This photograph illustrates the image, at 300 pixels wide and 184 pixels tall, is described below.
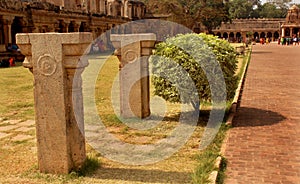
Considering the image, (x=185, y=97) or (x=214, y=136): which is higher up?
(x=185, y=97)

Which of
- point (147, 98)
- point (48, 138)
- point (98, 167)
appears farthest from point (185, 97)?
point (48, 138)

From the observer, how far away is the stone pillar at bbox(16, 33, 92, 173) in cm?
434

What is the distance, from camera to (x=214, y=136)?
6.14m

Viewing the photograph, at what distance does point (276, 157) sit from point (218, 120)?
6.96 feet

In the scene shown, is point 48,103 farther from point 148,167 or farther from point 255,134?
point 255,134

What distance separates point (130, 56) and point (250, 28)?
65.7 meters

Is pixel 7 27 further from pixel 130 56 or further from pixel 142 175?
pixel 142 175

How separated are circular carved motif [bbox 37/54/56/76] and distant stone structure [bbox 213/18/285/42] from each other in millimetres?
65835

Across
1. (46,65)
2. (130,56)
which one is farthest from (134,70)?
(46,65)

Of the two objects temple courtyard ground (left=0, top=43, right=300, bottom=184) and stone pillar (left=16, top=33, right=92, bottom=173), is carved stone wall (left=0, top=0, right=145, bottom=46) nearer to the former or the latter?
temple courtyard ground (left=0, top=43, right=300, bottom=184)

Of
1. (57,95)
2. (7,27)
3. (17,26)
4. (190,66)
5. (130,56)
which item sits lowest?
(57,95)

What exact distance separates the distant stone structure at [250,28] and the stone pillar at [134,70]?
207 ft

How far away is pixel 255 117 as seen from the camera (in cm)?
751

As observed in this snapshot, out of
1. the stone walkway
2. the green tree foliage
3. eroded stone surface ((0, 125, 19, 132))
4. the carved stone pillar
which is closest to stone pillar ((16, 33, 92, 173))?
the stone walkway
